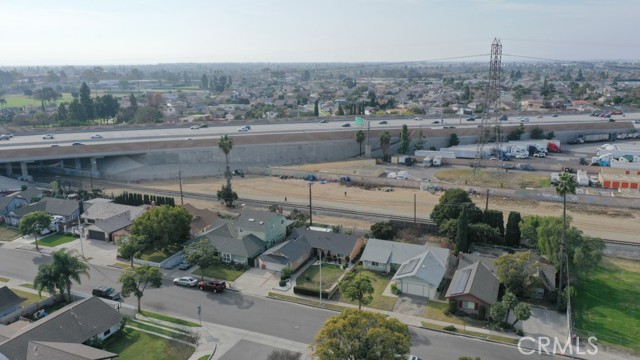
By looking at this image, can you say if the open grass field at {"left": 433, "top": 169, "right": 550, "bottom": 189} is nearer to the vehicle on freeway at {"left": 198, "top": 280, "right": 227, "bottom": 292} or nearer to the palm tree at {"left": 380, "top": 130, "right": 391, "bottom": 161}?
the palm tree at {"left": 380, "top": 130, "right": 391, "bottom": 161}

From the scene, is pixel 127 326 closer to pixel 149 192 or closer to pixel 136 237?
pixel 136 237

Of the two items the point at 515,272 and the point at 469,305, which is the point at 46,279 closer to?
the point at 469,305

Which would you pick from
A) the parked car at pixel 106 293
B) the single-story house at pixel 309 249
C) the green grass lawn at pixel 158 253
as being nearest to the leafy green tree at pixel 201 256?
the single-story house at pixel 309 249

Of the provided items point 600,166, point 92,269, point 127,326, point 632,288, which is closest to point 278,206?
point 92,269

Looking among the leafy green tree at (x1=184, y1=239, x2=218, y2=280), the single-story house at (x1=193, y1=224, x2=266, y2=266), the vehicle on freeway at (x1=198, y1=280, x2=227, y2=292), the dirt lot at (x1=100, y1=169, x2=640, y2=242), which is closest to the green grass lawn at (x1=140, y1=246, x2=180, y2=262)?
the single-story house at (x1=193, y1=224, x2=266, y2=266)

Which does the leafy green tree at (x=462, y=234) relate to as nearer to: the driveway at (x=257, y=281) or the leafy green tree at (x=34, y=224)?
the driveway at (x=257, y=281)

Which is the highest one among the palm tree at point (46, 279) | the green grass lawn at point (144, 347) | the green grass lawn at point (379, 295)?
the palm tree at point (46, 279)
